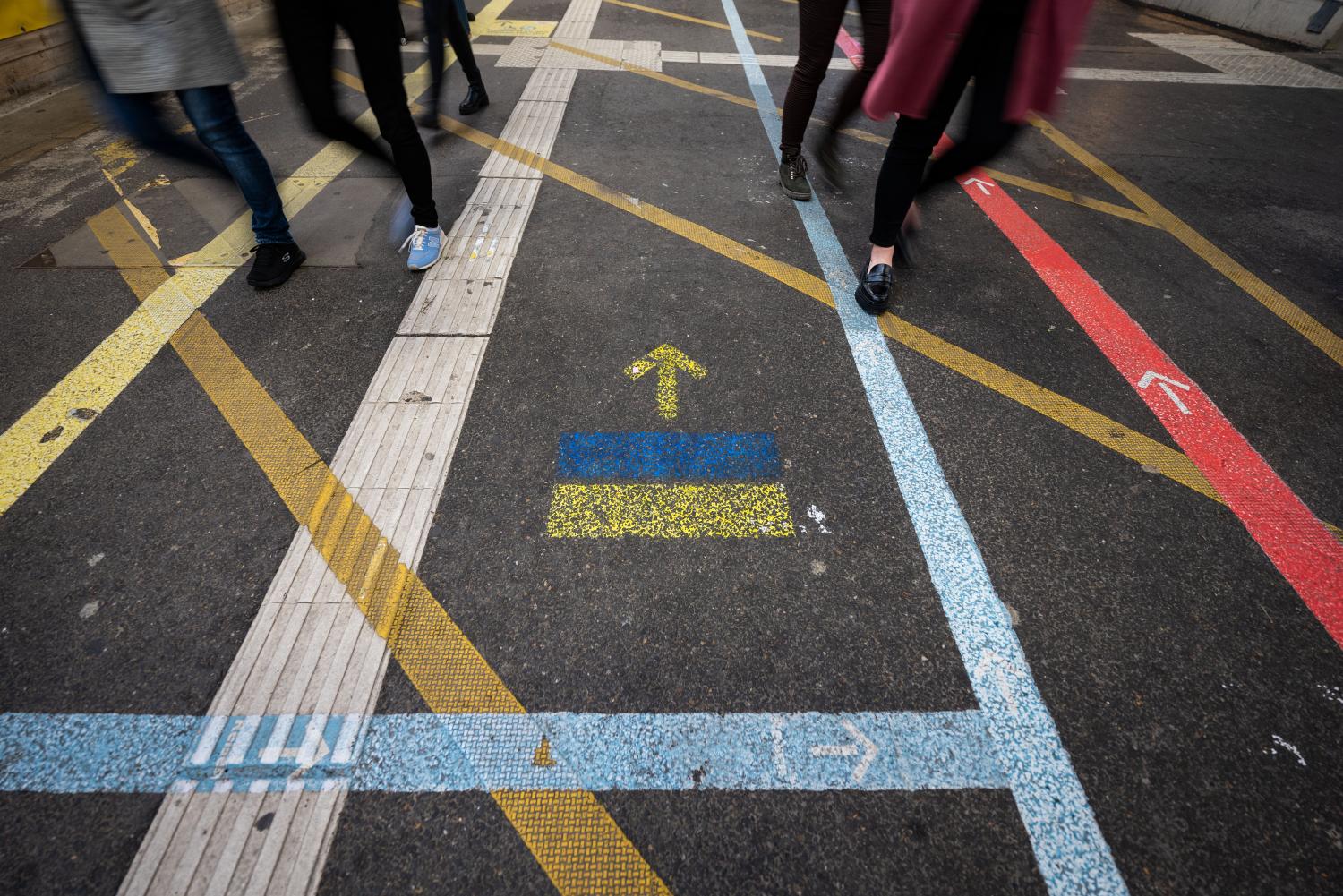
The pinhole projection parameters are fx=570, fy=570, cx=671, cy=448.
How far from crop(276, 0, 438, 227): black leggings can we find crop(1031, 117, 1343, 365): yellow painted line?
175 inches

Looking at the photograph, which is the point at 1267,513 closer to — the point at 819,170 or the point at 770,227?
the point at 770,227

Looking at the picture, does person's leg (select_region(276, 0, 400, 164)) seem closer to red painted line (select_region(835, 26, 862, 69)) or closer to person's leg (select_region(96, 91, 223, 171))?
person's leg (select_region(96, 91, 223, 171))

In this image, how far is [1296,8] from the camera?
734 cm

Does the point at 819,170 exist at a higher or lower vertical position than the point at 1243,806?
higher

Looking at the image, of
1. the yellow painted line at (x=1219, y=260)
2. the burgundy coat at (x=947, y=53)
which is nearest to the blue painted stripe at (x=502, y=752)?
the burgundy coat at (x=947, y=53)

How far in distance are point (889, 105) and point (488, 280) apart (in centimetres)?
202

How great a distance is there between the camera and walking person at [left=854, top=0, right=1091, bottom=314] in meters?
1.97

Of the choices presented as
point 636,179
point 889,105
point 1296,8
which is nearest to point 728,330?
point 889,105

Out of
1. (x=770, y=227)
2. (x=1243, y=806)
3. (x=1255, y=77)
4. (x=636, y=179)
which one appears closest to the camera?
(x=1243, y=806)

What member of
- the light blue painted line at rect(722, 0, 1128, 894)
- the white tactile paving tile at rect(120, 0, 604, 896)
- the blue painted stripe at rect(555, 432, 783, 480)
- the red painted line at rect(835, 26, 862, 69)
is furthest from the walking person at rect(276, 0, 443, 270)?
the red painted line at rect(835, 26, 862, 69)

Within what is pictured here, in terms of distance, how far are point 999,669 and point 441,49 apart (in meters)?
→ 5.45

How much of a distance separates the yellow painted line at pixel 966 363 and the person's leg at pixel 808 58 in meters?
0.92

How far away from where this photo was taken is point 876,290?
281 centimetres

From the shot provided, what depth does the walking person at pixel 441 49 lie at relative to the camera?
4.35m
